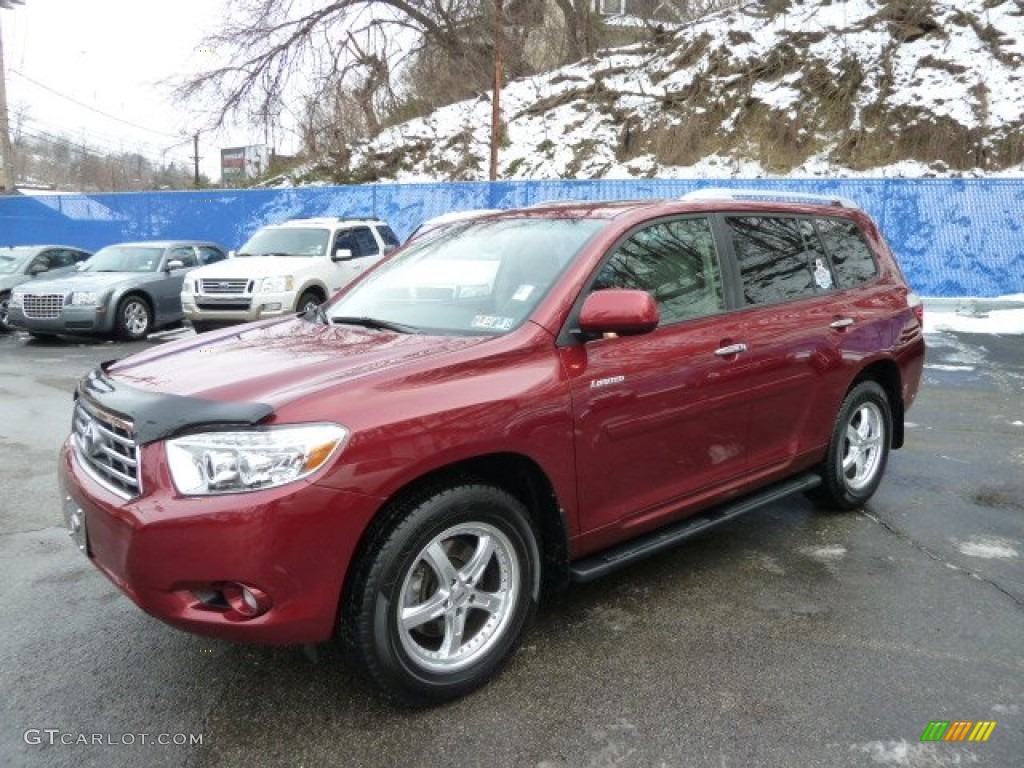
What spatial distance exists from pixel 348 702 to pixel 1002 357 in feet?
33.5

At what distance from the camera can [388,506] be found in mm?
2646

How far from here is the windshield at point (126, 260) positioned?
1334 centimetres

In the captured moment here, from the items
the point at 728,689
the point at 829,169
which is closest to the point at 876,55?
the point at 829,169

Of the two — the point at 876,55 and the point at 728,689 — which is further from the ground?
the point at 876,55

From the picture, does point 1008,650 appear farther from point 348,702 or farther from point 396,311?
point 396,311

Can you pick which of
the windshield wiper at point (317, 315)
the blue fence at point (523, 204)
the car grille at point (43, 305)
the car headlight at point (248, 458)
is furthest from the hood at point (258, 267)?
the car headlight at point (248, 458)

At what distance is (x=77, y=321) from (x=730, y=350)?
1111cm

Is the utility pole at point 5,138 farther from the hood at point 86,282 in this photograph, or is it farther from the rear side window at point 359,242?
the rear side window at point 359,242

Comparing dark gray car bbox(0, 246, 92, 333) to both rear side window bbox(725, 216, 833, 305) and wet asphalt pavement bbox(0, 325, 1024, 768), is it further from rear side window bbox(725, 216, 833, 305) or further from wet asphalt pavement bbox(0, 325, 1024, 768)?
rear side window bbox(725, 216, 833, 305)

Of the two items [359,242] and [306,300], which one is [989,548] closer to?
[306,300]

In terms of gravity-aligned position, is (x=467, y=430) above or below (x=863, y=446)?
above

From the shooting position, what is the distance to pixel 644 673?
3047 mm

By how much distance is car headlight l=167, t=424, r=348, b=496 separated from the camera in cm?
243

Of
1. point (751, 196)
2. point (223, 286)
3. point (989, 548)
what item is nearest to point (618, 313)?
point (751, 196)
